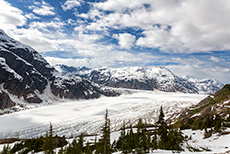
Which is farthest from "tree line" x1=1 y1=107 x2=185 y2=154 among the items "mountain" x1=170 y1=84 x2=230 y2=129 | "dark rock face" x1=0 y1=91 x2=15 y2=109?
"dark rock face" x1=0 y1=91 x2=15 y2=109

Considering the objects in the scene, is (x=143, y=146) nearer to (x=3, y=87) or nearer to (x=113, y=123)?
(x=113, y=123)

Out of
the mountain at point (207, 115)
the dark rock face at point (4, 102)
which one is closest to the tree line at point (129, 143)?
the mountain at point (207, 115)

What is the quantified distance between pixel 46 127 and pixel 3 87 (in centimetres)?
10515

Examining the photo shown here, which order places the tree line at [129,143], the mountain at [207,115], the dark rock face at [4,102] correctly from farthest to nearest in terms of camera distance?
the dark rock face at [4,102] → the mountain at [207,115] → the tree line at [129,143]

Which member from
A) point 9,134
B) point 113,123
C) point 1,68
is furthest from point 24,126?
point 1,68

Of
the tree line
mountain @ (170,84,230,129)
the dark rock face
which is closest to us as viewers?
the tree line

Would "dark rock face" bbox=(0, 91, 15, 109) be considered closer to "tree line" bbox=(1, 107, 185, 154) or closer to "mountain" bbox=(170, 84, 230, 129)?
"tree line" bbox=(1, 107, 185, 154)

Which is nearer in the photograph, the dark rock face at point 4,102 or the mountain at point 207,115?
the mountain at point 207,115

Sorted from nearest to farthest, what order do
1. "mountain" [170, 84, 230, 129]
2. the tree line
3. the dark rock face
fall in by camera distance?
the tree line
"mountain" [170, 84, 230, 129]
the dark rock face

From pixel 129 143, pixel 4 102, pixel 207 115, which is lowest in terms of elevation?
pixel 4 102

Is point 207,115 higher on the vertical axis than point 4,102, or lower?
higher

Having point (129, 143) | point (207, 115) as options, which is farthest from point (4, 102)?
point (207, 115)

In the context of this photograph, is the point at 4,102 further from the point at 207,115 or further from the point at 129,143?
the point at 207,115

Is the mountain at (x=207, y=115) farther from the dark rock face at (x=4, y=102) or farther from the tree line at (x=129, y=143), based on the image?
the dark rock face at (x=4, y=102)
